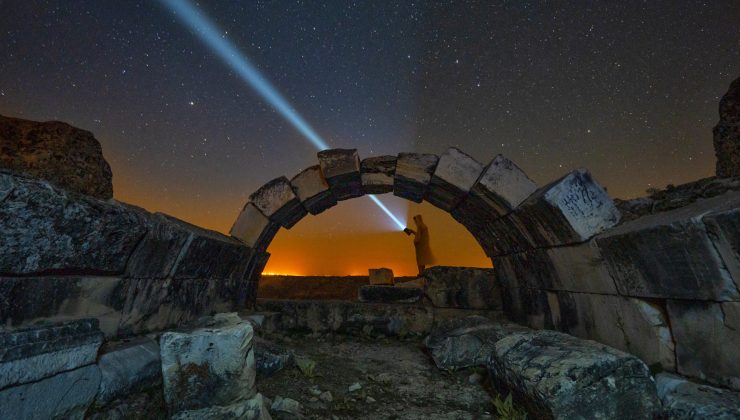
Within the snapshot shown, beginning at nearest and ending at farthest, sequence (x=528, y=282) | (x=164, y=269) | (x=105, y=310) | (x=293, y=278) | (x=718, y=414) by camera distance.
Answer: (x=718, y=414), (x=105, y=310), (x=164, y=269), (x=528, y=282), (x=293, y=278)

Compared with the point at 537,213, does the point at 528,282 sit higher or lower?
lower

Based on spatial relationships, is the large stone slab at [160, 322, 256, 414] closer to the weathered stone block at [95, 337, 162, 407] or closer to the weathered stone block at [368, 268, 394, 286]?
the weathered stone block at [95, 337, 162, 407]

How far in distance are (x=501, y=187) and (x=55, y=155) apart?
390 cm

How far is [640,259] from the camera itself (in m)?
2.67

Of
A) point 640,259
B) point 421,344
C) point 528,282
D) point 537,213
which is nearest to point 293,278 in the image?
point 421,344

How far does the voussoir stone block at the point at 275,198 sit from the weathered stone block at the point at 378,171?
1.01m

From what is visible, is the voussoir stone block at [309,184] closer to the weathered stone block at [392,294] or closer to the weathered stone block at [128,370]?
the weathered stone block at [392,294]

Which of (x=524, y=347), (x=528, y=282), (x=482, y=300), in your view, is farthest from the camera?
(x=482, y=300)

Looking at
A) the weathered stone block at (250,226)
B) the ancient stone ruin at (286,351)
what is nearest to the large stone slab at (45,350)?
the ancient stone ruin at (286,351)

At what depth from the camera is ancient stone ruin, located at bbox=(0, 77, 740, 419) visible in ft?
6.52

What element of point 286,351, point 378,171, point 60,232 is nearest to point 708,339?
point 286,351

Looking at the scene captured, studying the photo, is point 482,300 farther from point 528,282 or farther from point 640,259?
point 640,259

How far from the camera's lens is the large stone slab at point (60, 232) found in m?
1.83

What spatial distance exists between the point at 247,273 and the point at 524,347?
150 inches
